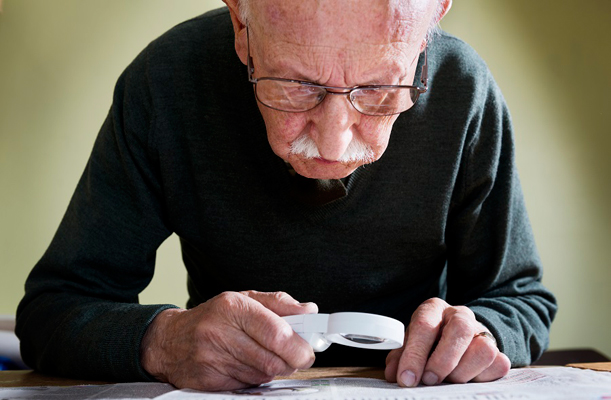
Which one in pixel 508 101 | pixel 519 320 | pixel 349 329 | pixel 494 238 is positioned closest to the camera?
pixel 349 329

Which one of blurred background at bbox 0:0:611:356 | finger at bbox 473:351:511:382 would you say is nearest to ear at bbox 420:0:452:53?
finger at bbox 473:351:511:382

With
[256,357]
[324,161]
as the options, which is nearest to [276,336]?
[256,357]

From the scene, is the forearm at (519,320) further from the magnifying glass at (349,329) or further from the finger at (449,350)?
the magnifying glass at (349,329)

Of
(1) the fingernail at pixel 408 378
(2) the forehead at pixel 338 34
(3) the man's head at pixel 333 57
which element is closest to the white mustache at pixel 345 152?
(3) the man's head at pixel 333 57

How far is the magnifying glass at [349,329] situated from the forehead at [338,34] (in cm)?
36

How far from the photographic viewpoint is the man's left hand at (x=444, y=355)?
3.17 feet

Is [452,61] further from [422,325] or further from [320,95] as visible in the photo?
[422,325]

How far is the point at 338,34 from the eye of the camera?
3.13ft

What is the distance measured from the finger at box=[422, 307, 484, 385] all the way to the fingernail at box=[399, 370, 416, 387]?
0.03m

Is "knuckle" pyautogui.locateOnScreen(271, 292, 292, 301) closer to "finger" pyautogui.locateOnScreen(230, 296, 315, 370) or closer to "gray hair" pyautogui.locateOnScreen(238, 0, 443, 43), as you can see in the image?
"finger" pyautogui.locateOnScreen(230, 296, 315, 370)

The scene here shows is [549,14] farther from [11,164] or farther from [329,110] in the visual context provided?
[11,164]

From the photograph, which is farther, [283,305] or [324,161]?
[324,161]

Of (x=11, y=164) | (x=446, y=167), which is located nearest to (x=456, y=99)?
(x=446, y=167)

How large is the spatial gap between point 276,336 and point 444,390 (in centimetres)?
24
